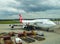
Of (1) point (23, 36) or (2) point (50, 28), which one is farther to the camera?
(2) point (50, 28)

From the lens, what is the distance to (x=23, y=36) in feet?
63.1

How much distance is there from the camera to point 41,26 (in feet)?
103

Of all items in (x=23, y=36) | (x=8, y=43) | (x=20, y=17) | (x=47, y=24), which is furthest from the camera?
(x=20, y=17)

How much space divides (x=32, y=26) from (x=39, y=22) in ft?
5.84

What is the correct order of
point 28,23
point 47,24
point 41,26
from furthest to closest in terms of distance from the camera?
point 28,23 < point 41,26 < point 47,24

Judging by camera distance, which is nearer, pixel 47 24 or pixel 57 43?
pixel 57 43

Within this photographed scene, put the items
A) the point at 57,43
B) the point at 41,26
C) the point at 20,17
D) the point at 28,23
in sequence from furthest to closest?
the point at 20,17 < the point at 28,23 < the point at 41,26 < the point at 57,43

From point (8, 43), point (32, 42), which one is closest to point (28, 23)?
point (32, 42)

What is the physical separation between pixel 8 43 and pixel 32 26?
812 inches

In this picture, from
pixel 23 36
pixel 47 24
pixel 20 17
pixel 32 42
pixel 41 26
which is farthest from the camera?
A: pixel 20 17

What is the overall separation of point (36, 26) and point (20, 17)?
10.00 metres

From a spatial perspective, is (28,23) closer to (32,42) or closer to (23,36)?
(23,36)

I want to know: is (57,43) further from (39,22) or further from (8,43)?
(39,22)

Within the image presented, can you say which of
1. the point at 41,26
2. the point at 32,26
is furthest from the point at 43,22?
the point at 32,26
